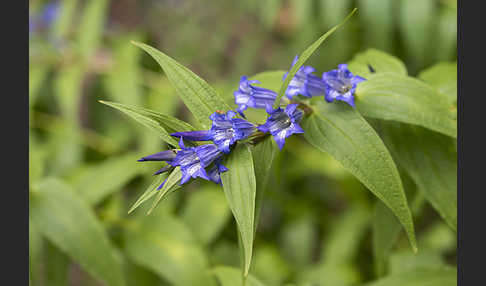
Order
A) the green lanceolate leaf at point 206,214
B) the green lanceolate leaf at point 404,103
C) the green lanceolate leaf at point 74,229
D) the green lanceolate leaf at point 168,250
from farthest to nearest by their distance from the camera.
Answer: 1. the green lanceolate leaf at point 206,214
2. the green lanceolate leaf at point 168,250
3. the green lanceolate leaf at point 74,229
4. the green lanceolate leaf at point 404,103

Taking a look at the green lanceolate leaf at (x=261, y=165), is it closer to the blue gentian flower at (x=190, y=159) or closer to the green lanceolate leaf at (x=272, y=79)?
the blue gentian flower at (x=190, y=159)

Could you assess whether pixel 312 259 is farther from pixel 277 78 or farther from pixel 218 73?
pixel 277 78

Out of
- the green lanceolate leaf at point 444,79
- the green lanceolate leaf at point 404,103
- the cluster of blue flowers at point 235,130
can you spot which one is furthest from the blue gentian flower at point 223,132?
the green lanceolate leaf at point 444,79

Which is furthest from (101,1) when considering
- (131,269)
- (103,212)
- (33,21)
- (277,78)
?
(277,78)

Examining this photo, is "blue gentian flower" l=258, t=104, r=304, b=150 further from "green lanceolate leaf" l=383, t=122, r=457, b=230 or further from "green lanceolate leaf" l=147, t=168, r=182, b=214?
"green lanceolate leaf" l=383, t=122, r=457, b=230

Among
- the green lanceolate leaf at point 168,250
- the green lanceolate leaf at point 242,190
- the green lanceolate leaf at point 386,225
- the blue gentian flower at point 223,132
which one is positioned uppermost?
the blue gentian flower at point 223,132

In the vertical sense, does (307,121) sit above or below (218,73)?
below
